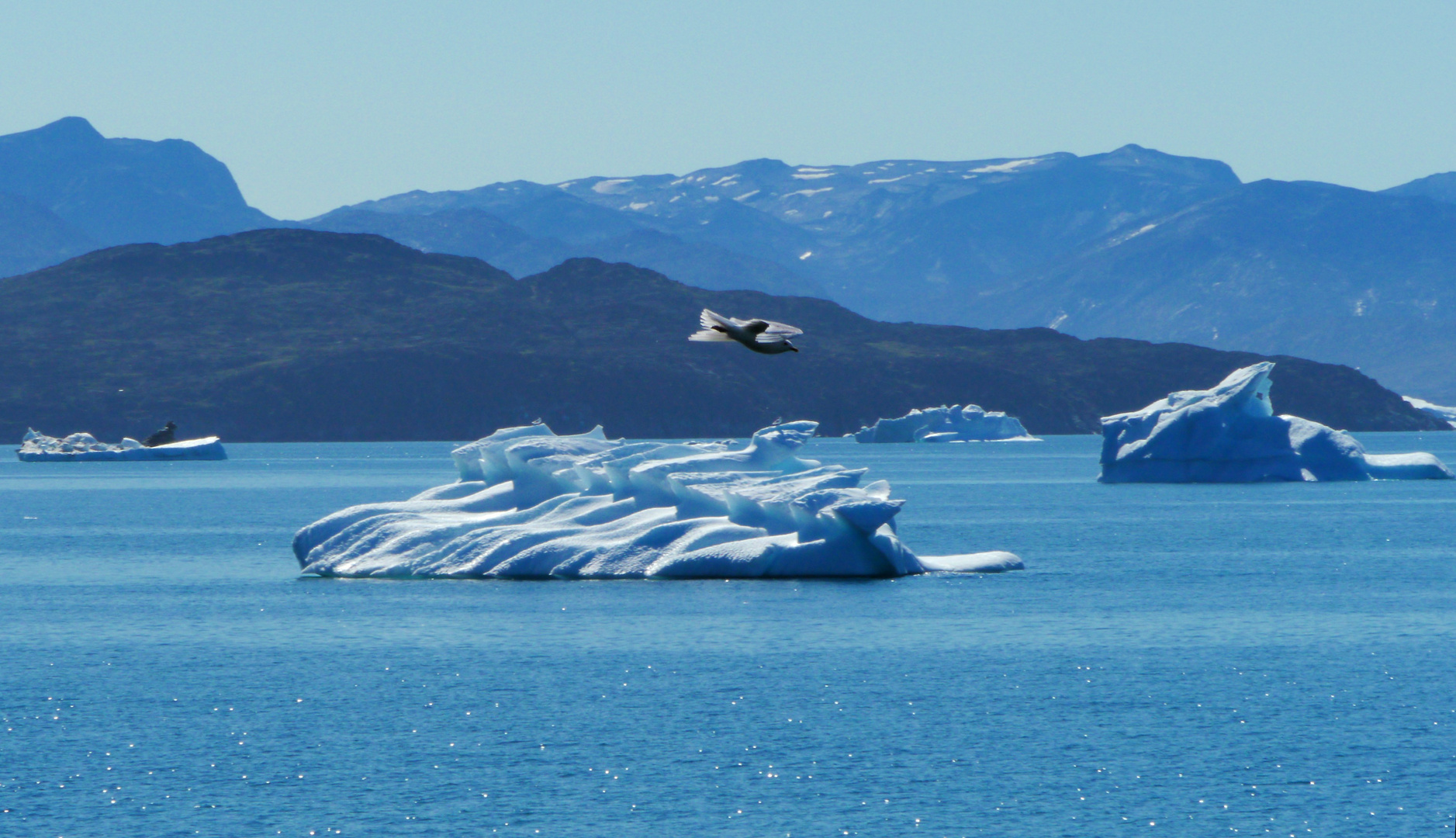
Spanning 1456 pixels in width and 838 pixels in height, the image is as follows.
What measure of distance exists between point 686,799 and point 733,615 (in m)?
16.2

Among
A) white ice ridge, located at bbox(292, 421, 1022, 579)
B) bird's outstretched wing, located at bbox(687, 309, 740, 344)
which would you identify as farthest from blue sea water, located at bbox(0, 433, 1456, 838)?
bird's outstretched wing, located at bbox(687, 309, 740, 344)

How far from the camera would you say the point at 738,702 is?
96.8 ft

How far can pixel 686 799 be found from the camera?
23.1 metres

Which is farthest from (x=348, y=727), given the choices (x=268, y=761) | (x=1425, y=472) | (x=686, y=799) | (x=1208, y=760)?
(x=1425, y=472)

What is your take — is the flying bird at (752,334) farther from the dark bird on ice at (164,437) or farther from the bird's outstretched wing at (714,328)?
the dark bird on ice at (164,437)

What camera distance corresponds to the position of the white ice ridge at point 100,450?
15588cm

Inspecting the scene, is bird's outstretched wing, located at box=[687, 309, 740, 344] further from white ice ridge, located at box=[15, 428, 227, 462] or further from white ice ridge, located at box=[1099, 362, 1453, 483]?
white ice ridge, located at box=[15, 428, 227, 462]

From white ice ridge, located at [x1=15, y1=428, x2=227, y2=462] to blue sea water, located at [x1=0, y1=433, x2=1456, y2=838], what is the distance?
346ft

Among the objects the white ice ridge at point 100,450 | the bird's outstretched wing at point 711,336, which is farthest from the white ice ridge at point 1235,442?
A: the white ice ridge at point 100,450

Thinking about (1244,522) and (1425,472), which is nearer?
(1244,522)

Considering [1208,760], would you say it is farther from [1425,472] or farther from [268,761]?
[1425,472]

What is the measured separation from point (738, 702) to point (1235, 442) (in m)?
59.6

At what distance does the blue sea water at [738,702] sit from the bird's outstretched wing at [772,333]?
395 inches

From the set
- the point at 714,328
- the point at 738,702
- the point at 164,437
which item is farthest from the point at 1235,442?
the point at 164,437
